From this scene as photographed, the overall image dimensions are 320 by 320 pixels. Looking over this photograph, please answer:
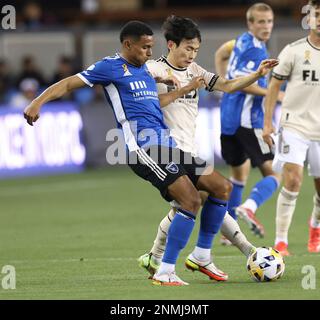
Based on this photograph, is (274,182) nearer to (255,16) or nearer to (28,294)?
(255,16)

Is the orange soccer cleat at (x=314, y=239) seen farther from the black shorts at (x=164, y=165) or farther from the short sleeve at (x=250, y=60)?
the black shorts at (x=164, y=165)

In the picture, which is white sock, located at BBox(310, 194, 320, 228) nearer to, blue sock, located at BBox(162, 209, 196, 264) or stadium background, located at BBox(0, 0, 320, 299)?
stadium background, located at BBox(0, 0, 320, 299)

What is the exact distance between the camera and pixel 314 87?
1116 centimetres

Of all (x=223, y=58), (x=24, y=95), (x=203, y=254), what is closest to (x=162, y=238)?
(x=203, y=254)

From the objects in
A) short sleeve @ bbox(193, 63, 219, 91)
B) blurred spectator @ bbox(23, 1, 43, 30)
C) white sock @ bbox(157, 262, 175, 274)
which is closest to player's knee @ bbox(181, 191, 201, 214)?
white sock @ bbox(157, 262, 175, 274)

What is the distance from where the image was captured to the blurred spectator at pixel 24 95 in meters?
21.3

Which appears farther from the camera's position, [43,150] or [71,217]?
[43,150]

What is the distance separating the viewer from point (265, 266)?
30.8 ft

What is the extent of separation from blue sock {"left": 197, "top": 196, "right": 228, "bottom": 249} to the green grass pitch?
0.37 m

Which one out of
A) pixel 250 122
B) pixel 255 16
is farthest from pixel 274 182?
pixel 255 16

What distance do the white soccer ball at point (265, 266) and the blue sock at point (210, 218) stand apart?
386mm

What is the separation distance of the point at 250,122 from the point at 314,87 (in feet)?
6.39

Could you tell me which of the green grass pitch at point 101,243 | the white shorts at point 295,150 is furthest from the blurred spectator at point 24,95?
the white shorts at point 295,150

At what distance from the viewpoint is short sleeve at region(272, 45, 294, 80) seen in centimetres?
1117
